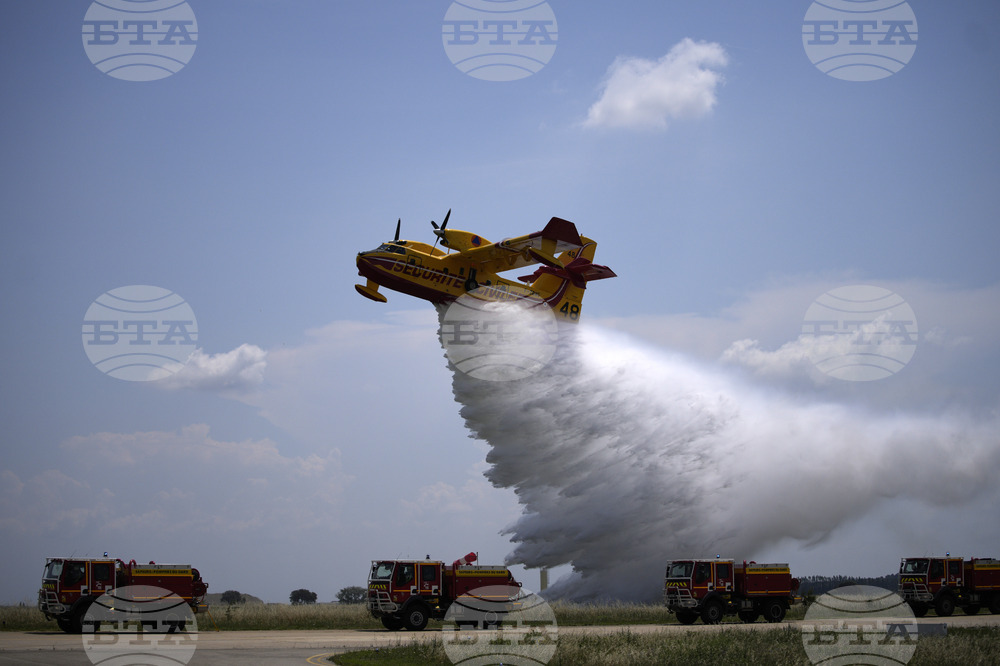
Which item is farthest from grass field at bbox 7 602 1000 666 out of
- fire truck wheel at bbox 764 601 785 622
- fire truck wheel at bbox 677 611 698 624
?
fire truck wheel at bbox 764 601 785 622

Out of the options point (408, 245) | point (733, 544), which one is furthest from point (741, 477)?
point (408, 245)

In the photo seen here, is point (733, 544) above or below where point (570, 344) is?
below

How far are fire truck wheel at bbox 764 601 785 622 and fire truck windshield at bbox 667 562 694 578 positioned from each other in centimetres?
360

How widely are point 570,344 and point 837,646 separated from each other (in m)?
23.9

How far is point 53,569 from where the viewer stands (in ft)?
98.1

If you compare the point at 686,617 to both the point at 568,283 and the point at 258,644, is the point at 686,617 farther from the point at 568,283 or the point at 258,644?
the point at 568,283

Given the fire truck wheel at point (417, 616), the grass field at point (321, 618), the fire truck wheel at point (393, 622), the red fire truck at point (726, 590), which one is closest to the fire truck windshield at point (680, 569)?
the red fire truck at point (726, 590)

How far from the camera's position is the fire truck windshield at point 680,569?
106 feet

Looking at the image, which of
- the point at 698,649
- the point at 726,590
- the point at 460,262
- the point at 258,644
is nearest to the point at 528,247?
the point at 460,262

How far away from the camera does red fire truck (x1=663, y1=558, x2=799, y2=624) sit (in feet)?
105

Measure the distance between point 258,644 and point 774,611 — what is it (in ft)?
62.0

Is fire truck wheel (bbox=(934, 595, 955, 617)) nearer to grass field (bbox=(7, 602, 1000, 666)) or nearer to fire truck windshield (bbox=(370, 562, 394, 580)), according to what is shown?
grass field (bbox=(7, 602, 1000, 666))

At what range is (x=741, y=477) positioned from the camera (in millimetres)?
43000

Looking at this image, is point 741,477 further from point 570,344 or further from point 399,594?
point 399,594
